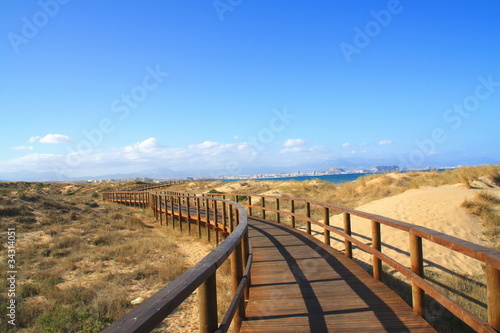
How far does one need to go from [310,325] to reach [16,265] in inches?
332

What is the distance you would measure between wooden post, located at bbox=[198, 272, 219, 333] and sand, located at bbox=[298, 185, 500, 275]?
22.6ft

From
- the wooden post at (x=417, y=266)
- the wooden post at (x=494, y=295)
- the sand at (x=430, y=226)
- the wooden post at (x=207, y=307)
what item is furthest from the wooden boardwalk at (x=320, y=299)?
the sand at (x=430, y=226)

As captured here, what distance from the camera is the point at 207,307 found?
2102mm

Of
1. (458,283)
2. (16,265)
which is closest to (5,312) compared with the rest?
(16,265)

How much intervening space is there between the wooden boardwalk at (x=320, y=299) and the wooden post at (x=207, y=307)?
58.7 inches

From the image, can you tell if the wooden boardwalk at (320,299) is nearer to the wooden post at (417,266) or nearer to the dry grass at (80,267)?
the wooden post at (417,266)

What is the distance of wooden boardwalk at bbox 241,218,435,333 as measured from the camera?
11.4 feet

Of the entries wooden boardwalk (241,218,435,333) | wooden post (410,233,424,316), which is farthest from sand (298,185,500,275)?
wooden post (410,233,424,316)

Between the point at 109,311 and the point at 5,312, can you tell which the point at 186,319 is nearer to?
the point at 109,311

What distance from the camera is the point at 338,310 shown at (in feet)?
12.7

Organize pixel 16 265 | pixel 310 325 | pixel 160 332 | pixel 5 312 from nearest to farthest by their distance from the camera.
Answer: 1. pixel 310 325
2. pixel 160 332
3. pixel 5 312
4. pixel 16 265

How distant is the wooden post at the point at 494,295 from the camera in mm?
2398

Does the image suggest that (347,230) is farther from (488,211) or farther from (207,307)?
(488,211)

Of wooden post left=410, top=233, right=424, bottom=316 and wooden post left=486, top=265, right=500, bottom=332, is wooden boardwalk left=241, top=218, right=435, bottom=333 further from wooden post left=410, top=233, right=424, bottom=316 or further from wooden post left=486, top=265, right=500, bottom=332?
wooden post left=486, top=265, right=500, bottom=332
